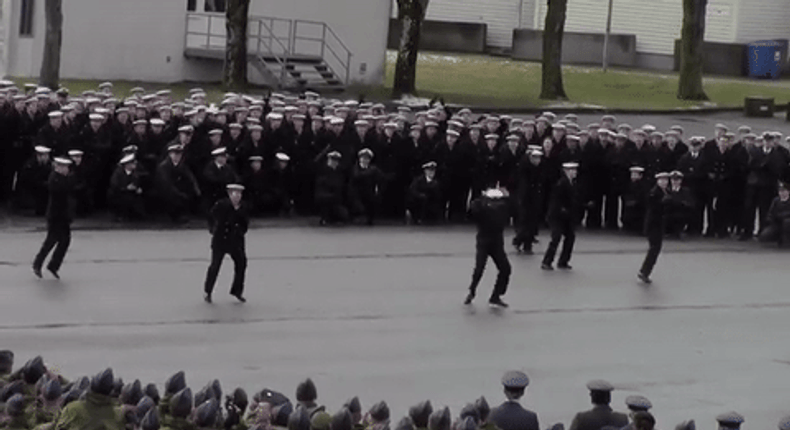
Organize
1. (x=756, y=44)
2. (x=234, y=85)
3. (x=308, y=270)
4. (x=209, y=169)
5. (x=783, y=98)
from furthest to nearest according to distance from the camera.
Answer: (x=756, y=44) → (x=783, y=98) → (x=234, y=85) → (x=209, y=169) → (x=308, y=270)

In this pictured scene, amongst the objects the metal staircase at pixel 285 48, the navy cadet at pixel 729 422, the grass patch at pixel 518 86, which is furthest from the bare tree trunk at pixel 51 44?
the navy cadet at pixel 729 422

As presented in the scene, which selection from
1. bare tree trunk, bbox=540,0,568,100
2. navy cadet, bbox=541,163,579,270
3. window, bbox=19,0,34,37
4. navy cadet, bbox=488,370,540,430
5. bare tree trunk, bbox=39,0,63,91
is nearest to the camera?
navy cadet, bbox=488,370,540,430

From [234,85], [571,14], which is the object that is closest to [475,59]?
[571,14]

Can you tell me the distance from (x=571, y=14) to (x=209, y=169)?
38.2 meters

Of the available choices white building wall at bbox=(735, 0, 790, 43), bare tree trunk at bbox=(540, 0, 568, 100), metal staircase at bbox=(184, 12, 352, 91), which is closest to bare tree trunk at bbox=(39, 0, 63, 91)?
metal staircase at bbox=(184, 12, 352, 91)

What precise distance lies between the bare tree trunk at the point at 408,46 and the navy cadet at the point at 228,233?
25.3 m

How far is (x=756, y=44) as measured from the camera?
61.1m

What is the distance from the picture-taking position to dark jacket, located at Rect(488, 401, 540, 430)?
12.3 metres

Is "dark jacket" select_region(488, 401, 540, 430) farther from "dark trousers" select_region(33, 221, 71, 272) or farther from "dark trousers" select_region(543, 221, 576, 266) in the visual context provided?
"dark trousers" select_region(543, 221, 576, 266)

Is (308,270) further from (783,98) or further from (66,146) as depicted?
(783,98)

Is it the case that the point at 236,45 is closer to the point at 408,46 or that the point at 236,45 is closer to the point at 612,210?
the point at 408,46

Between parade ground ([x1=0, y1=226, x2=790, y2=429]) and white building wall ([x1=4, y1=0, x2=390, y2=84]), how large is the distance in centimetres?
1898

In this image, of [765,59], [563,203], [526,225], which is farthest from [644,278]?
[765,59]

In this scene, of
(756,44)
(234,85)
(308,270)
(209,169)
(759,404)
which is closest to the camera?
(759,404)
